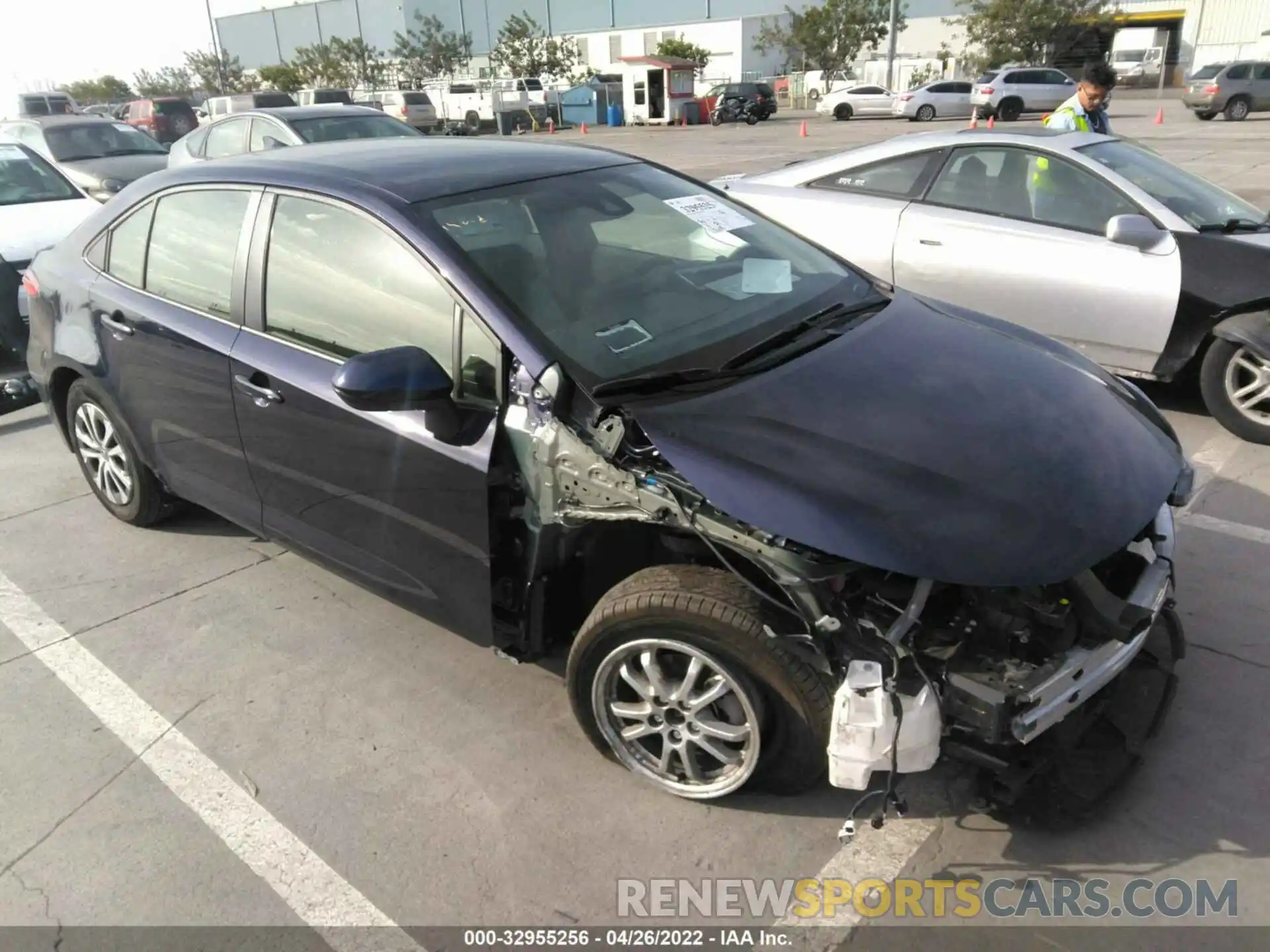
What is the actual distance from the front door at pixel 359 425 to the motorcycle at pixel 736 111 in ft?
120

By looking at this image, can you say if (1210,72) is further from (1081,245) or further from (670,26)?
(670,26)

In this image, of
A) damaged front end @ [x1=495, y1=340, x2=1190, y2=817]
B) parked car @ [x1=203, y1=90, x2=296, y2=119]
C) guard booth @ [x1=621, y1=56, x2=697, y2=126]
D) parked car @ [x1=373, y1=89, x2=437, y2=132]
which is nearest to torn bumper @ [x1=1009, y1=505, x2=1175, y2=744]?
damaged front end @ [x1=495, y1=340, x2=1190, y2=817]

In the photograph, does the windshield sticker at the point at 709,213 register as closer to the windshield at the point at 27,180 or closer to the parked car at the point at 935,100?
the windshield at the point at 27,180

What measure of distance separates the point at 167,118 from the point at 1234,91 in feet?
98.3

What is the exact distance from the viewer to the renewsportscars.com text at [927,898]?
242cm

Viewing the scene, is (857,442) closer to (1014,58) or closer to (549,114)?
(549,114)

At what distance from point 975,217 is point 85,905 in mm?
5283

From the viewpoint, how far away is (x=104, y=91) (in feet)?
266

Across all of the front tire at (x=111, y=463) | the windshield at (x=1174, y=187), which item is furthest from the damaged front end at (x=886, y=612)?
the windshield at (x=1174, y=187)

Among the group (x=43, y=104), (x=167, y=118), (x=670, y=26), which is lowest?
(x=167, y=118)

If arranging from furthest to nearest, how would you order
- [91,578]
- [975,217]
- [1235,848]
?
[975,217] → [91,578] → [1235,848]

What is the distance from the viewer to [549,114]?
4469 cm

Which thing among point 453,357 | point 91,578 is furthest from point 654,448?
point 91,578

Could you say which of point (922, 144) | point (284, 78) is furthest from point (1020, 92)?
point (284, 78)
